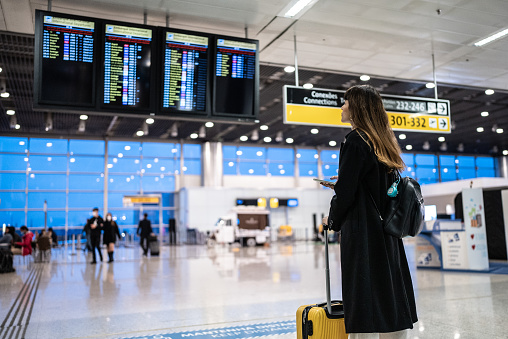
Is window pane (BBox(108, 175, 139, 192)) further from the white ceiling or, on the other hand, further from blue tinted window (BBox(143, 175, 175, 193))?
the white ceiling

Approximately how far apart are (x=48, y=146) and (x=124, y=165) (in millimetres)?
4396

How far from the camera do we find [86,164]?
27328 mm

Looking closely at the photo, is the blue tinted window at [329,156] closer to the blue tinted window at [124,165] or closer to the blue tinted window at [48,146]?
the blue tinted window at [124,165]

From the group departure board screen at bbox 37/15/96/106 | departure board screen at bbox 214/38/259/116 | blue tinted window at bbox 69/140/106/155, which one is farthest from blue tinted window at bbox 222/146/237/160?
departure board screen at bbox 37/15/96/106

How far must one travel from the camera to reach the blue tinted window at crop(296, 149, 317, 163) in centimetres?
3219

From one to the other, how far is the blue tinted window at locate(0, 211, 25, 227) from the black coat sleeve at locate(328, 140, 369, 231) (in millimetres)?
27297

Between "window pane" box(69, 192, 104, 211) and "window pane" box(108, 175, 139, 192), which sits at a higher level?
"window pane" box(108, 175, 139, 192)

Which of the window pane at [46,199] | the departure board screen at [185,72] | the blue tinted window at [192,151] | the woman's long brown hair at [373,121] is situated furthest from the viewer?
the blue tinted window at [192,151]

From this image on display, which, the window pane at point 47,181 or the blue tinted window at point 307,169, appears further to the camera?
the blue tinted window at point 307,169

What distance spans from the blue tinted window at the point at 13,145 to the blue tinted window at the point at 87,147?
243cm

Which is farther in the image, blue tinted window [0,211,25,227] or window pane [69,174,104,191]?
window pane [69,174,104,191]

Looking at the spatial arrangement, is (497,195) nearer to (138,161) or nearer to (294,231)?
(294,231)

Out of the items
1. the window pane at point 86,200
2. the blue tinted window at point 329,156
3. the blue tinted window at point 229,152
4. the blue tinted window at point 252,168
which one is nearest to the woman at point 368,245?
the window pane at point 86,200

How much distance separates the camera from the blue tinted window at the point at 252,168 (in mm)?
30516
